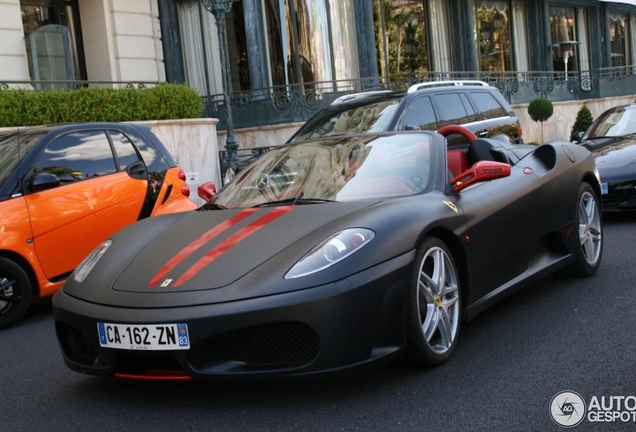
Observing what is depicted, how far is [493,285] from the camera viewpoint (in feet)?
15.6

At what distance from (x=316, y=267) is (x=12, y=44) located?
14.4 metres

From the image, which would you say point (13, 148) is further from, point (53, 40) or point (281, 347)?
point (53, 40)

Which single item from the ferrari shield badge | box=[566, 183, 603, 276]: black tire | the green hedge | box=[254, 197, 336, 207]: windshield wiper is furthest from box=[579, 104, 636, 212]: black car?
the green hedge

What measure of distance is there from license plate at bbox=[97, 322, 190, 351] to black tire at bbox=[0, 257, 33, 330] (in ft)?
9.33

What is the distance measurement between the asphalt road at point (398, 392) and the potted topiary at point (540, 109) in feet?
59.0

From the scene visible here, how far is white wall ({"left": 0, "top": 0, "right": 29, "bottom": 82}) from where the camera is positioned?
15.9 metres

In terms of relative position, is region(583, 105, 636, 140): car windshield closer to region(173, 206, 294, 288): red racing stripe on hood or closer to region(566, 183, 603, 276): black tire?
region(566, 183, 603, 276): black tire

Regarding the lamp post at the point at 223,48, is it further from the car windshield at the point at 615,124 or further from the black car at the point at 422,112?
the car windshield at the point at 615,124

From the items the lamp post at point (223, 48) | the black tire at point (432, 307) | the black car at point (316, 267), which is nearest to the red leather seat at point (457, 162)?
the black car at point (316, 267)

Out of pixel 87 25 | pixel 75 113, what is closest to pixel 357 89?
pixel 87 25

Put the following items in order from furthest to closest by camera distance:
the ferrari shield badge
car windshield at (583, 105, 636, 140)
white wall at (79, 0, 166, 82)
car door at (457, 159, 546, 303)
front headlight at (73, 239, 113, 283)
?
1. white wall at (79, 0, 166, 82)
2. car windshield at (583, 105, 636, 140)
3. car door at (457, 159, 546, 303)
4. the ferrari shield badge
5. front headlight at (73, 239, 113, 283)

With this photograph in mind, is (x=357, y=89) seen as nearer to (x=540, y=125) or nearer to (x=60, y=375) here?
(x=540, y=125)

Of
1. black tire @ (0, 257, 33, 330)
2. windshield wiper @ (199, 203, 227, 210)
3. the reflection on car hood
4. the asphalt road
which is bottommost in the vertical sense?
the asphalt road

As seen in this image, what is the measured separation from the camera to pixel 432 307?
4.10 m
